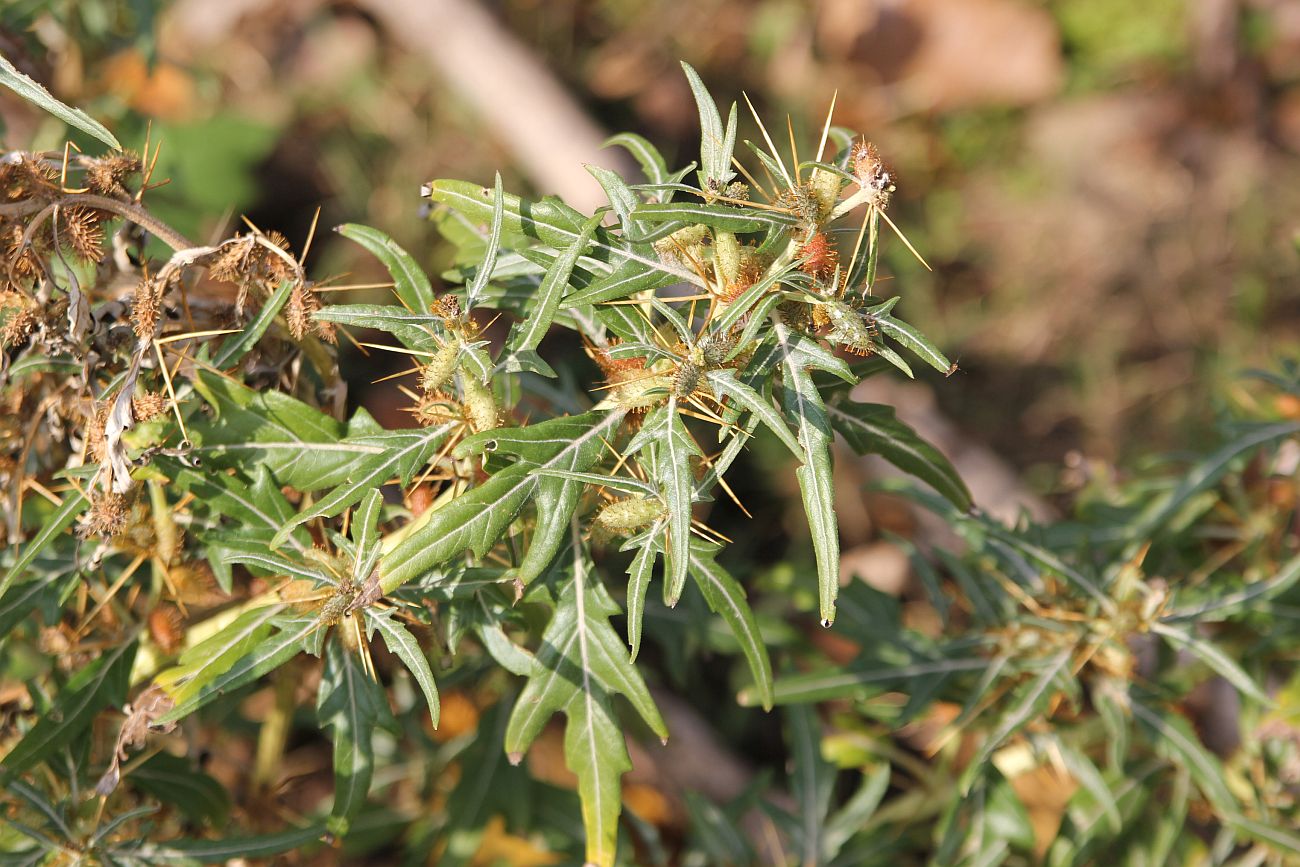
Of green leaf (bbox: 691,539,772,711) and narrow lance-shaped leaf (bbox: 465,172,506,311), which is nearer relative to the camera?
narrow lance-shaped leaf (bbox: 465,172,506,311)

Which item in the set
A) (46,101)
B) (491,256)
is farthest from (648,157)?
(46,101)

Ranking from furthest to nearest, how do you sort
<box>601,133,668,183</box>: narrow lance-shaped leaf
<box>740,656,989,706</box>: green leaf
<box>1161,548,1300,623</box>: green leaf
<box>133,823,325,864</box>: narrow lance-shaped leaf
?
<box>740,656,989,706</box>: green leaf → <box>1161,548,1300,623</box>: green leaf → <box>133,823,325,864</box>: narrow lance-shaped leaf → <box>601,133,668,183</box>: narrow lance-shaped leaf

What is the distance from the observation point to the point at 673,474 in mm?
1281

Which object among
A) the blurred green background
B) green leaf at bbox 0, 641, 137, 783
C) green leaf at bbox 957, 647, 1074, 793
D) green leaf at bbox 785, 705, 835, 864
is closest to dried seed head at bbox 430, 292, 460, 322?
green leaf at bbox 0, 641, 137, 783

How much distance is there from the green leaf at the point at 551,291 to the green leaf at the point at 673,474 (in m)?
0.19

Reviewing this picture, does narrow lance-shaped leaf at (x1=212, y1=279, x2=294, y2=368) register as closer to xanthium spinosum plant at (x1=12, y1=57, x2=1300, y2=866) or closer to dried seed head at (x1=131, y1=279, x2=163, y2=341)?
xanthium spinosum plant at (x1=12, y1=57, x2=1300, y2=866)

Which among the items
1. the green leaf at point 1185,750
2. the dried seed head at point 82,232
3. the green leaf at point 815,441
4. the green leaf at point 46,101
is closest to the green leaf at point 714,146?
the green leaf at point 815,441

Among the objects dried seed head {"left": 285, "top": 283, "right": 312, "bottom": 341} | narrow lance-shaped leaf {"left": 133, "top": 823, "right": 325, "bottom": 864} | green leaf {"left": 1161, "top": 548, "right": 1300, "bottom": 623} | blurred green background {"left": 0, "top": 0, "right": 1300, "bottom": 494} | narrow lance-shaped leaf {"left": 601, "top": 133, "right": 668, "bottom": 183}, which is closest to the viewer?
dried seed head {"left": 285, "top": 283, "right": 312, "bottom": 341}

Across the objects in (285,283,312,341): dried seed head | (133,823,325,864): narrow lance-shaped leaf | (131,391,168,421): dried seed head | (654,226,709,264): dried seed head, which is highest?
(131,391,168,421): dried seed head

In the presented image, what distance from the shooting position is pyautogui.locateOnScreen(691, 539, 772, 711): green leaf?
4.95ft

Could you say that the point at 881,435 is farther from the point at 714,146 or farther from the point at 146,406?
the point at 146,406

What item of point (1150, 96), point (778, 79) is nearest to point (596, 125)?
point (778, 79)

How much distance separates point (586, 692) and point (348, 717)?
1.24 feet

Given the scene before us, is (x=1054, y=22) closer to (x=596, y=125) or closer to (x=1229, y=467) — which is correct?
(x=596, y=125)
